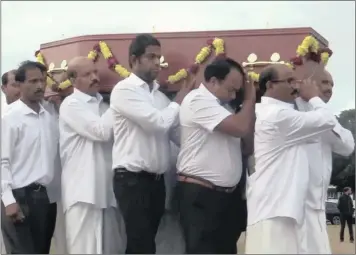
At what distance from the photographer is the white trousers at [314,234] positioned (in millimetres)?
3721

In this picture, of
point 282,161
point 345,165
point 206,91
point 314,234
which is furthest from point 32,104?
point 345,165

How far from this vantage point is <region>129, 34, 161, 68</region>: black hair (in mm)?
4012

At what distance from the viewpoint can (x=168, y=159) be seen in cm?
410

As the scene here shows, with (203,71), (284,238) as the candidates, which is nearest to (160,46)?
(203,71)

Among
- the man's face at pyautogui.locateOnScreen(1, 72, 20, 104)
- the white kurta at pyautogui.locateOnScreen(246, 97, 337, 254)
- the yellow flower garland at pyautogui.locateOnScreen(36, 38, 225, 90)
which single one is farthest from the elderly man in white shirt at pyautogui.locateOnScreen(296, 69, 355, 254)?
the man's face at pyautogui.locateOnScreen(1, 72, 20, 104)

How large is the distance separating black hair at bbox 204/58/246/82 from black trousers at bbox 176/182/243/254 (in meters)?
0.63

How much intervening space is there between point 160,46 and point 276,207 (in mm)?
1216

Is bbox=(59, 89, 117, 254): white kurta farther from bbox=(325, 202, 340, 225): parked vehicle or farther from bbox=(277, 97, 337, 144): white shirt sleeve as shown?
bbox=(325, 202, 340, 225): parked vehicle

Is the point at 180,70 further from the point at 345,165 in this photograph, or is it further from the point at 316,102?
the point at 345,165

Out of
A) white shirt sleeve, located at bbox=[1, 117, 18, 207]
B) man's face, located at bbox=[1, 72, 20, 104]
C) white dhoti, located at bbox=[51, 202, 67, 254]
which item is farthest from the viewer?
man's face, located at bbox=[1, 72, 20, 104]

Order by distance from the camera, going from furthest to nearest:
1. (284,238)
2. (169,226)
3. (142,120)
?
(169,226) → (142,120) → (284,238)

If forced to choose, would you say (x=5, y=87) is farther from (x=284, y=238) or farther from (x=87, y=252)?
(x=284, y=238)

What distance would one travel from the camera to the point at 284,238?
3.63 meters

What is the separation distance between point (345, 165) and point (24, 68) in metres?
2.05
